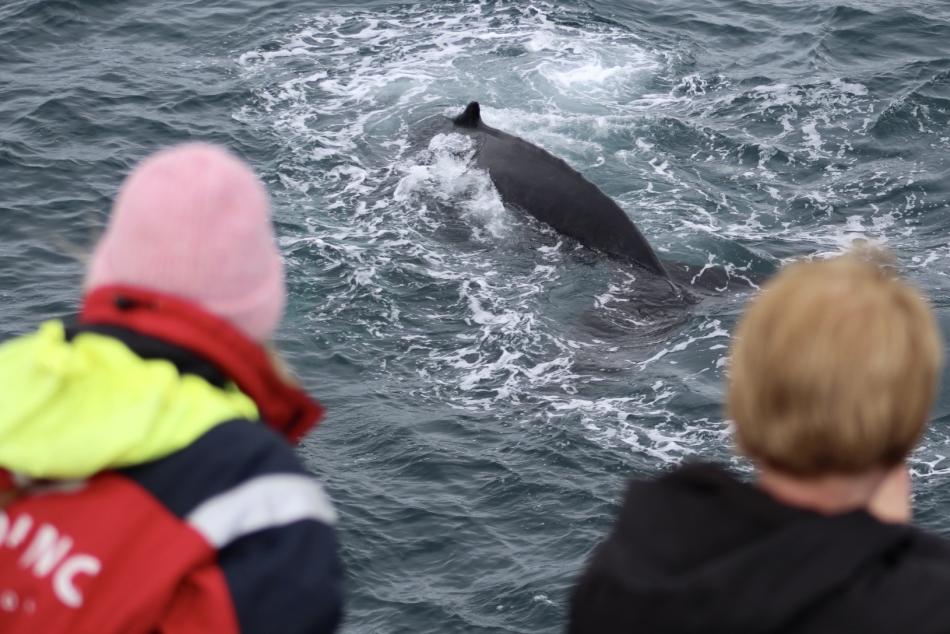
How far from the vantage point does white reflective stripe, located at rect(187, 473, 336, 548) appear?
275 cm

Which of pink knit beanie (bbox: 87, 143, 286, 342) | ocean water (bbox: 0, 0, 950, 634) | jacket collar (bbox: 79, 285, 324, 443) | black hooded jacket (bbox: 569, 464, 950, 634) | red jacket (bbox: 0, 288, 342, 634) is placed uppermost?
pink knit beanie (bbox: 87, 143, 286, 342)

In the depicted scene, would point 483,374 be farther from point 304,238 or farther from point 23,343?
point 23,343

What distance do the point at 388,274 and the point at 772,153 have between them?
540cm

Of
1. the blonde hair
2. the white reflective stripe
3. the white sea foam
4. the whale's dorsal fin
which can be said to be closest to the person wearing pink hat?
the white reflective stripe

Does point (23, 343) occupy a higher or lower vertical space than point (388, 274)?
higher

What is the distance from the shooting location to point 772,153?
623 inches

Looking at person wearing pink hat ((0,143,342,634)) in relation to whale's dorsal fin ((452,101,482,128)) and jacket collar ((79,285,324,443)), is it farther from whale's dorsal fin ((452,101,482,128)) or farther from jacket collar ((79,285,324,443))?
whale's dorsal fin ((452,101,482,128))

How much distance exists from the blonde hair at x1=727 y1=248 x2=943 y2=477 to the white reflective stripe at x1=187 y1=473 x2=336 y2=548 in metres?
0.94

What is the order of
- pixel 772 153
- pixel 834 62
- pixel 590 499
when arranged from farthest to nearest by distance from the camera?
pixel 834 62, pixel 772 153, pixel 590 499

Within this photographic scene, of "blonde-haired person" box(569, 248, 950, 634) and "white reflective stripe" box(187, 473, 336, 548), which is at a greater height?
"blonde-haired person" box(569, 248, 950, 634)

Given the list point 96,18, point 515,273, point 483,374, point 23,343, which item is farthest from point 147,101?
point 23,343

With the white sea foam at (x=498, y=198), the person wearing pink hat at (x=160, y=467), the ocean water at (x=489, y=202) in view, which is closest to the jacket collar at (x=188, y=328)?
the person wearing pink hat at (x=160, y=467)

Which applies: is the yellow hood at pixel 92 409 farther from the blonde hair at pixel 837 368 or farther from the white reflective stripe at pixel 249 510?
the blonde hair at pixel 837 368

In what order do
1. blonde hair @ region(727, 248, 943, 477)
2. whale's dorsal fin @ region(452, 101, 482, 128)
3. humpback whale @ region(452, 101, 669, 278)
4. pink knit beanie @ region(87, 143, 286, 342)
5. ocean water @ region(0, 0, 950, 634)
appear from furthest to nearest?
whale's dorsal fin @ region(452, 101, 482, 128) < humpback whale @ region(452, 101, 669, 278) < ocean water @ region(0, 0, 950, 634) < pink knit beanie @ region(87, 143, 286, 342) < blonde hair @ region(727, 248, 943, 477)
